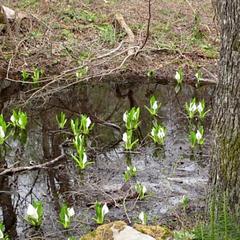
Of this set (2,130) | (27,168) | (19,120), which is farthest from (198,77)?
(27,168)

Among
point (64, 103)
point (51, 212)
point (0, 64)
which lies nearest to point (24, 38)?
point (0, 64)

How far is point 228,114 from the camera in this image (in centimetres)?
304

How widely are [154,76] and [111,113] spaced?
1.78 m

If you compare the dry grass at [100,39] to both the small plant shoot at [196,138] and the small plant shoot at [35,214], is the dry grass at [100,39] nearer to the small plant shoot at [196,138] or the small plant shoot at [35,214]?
the small plant shoot at [196,138]

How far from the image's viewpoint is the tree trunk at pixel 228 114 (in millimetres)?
2930

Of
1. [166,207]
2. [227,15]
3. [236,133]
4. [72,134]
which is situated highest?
[227,15]

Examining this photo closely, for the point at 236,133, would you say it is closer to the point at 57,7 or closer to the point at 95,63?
the point at 95,63

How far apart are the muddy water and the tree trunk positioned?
5.27 feet

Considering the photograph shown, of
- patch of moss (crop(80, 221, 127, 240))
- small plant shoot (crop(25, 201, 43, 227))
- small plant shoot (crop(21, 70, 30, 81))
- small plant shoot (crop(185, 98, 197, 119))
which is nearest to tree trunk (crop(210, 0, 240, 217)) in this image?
patch of moss (crop(80, 221, 127, 240))

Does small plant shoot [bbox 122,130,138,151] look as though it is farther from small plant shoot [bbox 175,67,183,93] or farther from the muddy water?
small plant shoot [bbox 175,67,183,93]

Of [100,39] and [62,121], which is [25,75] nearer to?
[100,39]

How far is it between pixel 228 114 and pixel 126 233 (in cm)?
112

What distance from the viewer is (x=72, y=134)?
649cm

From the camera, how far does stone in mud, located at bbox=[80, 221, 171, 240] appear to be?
3.45m
